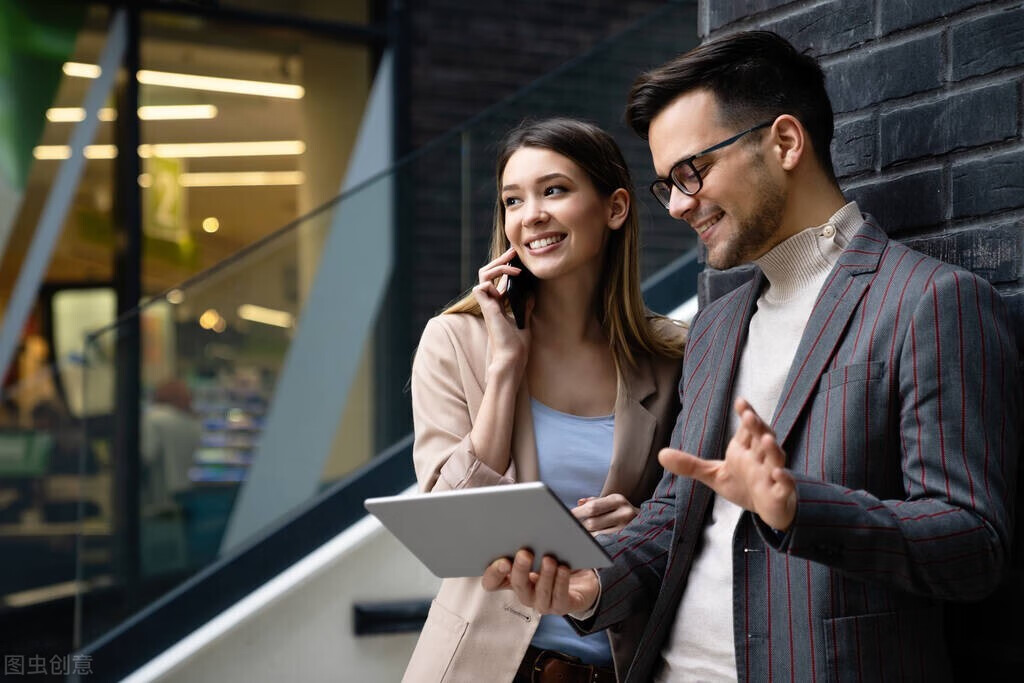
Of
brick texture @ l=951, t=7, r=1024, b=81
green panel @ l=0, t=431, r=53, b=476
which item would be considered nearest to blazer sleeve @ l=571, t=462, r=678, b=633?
brick texture @ l=951, t=7, r=1024, b=81

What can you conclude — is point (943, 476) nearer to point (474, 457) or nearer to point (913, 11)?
point (913, 11)

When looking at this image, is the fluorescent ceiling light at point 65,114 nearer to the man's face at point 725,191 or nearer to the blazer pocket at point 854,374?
the man's face at point 725,191

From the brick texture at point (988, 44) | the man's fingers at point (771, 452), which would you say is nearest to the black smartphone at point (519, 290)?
the brick texture at point (988, 44)

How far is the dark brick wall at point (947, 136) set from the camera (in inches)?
83.8

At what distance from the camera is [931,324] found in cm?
192

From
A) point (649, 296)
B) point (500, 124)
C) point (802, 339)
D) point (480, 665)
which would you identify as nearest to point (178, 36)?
point (500, 124)

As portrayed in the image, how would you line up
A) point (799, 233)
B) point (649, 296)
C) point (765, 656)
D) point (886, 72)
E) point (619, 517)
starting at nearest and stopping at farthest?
point (765, 656), point (799, 233), point (886, 72), point (619, 517), point (649, 296)

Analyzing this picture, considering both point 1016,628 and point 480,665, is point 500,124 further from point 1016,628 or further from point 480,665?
point 1016,628

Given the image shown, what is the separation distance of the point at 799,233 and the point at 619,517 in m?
0.81

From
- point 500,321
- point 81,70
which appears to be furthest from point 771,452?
point 81,70

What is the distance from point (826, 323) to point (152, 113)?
Result: 6000mm

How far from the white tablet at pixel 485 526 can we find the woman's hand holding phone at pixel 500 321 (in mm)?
733

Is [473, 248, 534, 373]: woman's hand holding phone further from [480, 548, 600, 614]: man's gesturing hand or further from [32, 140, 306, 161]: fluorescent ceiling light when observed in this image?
[32, 140, 306, 161]: fluorescent ceiling light

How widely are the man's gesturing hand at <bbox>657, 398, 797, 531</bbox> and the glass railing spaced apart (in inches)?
135
